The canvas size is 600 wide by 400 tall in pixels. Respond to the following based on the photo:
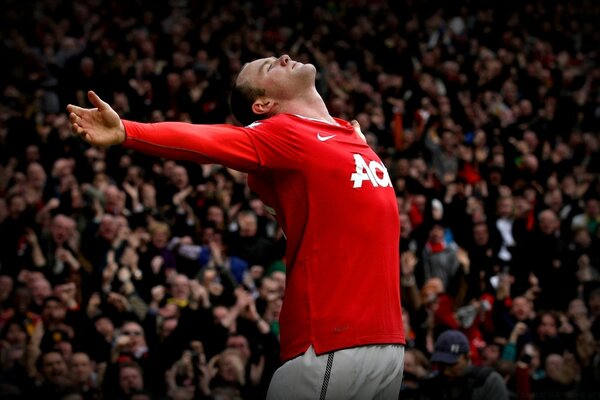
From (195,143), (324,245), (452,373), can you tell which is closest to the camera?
(195,143)

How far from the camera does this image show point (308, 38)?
16562 mm

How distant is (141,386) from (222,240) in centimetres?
280

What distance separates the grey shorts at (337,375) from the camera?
3297mm

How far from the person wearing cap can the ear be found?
342cm

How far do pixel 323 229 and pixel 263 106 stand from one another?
62 centimetres

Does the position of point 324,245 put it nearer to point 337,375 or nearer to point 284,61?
point 337,375

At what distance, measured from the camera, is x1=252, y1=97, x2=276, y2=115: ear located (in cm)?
374

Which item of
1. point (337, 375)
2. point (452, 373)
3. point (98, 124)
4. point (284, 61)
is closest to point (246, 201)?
point (452, 373)

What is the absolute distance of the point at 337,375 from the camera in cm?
330

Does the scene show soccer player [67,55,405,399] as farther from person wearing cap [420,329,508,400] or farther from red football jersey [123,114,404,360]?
person wearing cap [420,329,508,400]

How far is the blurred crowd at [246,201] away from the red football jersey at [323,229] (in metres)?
3.49

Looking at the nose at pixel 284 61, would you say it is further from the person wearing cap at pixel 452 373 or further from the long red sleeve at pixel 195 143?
the person wearing cap at pixel 452 373

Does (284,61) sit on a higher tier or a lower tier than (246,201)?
higher

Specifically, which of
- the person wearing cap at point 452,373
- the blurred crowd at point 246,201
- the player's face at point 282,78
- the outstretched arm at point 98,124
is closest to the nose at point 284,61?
the player's face at point 282,78
